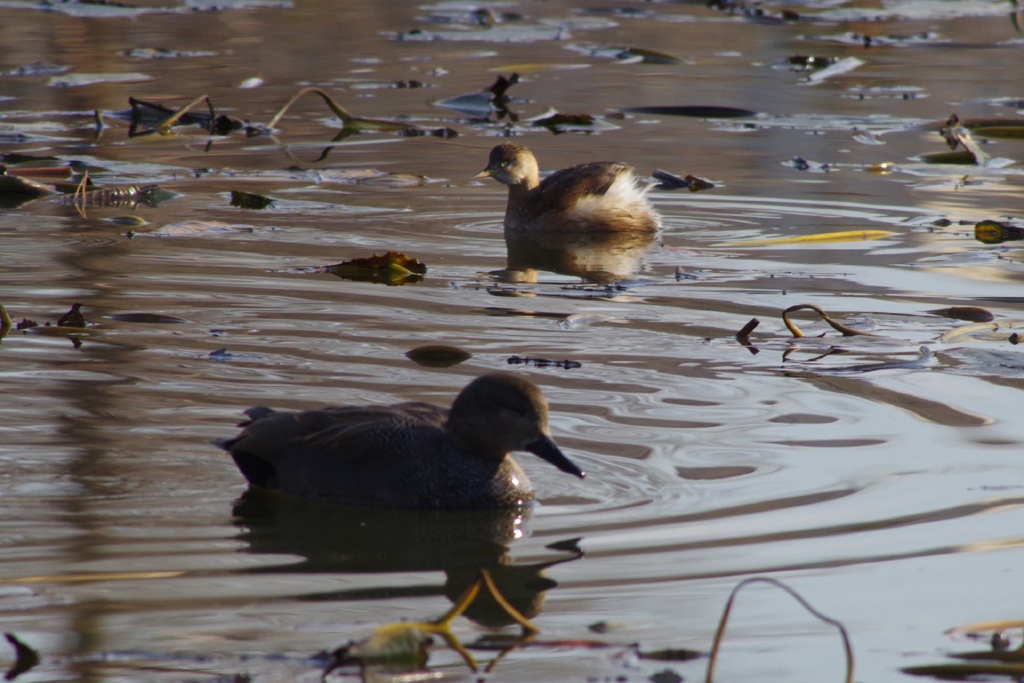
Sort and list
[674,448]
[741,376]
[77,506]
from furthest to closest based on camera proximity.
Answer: [741,376] < [674,448] < [77,506]

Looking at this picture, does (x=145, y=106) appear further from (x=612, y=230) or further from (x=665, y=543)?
(x=665, y=543)

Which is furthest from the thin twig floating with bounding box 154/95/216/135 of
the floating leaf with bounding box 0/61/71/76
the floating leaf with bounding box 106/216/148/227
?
the floating leaf with bounding box 0/61/71/76

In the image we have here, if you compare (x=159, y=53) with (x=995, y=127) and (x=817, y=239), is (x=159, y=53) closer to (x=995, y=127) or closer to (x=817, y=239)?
(x=995, y=127)

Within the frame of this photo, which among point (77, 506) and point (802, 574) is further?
point (77, 506)

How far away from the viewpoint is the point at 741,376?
6543 mm

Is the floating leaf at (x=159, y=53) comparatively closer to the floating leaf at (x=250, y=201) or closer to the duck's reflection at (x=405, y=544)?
the floating leaf at (x=250, y=201)

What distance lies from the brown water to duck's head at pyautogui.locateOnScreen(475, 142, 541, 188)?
36 centimetres

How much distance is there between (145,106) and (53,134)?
3.09 ft

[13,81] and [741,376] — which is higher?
[13,81]

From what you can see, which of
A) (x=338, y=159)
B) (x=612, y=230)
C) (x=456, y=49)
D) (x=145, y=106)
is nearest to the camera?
(x=612, y=230)

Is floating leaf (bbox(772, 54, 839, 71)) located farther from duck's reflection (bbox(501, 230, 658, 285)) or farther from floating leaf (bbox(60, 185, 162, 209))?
floating leaf (bbox(60, 185, 162, 209))

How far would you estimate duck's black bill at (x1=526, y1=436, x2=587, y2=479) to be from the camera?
512 centimetres

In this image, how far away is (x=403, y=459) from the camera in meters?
5.28

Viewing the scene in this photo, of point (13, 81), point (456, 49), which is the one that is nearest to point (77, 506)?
point (13, 81)
